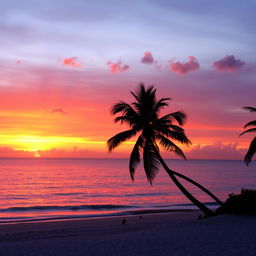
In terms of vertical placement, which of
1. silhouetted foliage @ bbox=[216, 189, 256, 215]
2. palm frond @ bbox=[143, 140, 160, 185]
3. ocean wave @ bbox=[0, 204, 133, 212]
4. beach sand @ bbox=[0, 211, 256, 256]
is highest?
palm frond @ bbox=[143, 140, 160, 185]

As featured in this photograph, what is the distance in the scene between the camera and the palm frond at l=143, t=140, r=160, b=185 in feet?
67.6

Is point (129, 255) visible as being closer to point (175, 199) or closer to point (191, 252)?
point (191, 252)

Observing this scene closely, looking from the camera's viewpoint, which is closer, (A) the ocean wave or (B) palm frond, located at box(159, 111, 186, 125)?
(B) palm frond, located at box(159, 111, 186, 125)

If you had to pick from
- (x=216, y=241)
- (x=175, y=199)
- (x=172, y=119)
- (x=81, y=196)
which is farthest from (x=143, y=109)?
(x=81, y=196)

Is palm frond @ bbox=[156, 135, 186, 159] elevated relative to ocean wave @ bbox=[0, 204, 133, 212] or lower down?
elevated

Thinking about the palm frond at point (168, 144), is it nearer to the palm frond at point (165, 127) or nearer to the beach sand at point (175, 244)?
the palm frond at point (165, 127)

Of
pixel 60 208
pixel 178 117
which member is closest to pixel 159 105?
pixel 178 117

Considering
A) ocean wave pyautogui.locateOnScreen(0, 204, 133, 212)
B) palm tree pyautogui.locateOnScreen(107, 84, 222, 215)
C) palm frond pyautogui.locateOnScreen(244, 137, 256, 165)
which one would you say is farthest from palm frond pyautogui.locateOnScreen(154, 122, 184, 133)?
ocean wave pyautogui.locateOnScreen(0, 204, 133, 212)

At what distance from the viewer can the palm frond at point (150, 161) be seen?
67.6ft

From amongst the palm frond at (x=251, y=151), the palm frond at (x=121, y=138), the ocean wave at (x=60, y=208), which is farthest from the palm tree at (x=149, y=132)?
the ocean wave at (x=60, y=208)

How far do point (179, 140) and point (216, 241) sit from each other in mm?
8347

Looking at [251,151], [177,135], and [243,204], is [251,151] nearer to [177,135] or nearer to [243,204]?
[243,204]

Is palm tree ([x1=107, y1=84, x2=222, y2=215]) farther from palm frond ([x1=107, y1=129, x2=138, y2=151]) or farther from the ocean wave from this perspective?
the ocean wave

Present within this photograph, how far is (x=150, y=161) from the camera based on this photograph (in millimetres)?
20812
